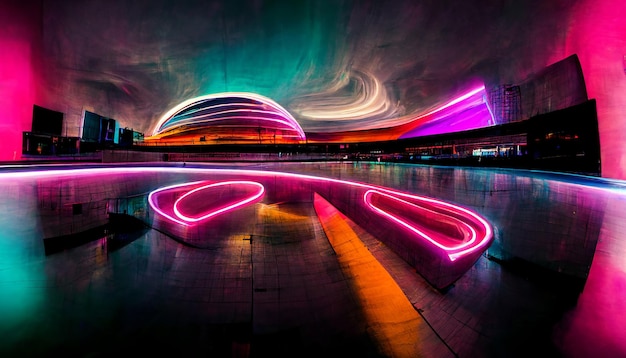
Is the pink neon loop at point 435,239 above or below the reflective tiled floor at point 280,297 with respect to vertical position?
above

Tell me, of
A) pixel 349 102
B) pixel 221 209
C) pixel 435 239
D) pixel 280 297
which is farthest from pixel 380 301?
pixel 349 102

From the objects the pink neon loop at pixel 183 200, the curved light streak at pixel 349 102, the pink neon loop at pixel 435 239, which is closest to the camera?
the pink neon loop at pixel 435 239

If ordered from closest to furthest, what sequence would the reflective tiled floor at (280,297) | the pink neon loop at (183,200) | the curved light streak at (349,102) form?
the reflective tiled floor at (280,297)
the pink neon loop at (183,200)
the curved light streak at (349,102)

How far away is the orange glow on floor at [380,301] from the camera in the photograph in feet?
3.22

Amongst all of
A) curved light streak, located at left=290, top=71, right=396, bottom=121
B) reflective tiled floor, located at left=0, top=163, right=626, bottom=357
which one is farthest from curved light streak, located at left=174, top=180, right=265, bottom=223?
curved light streak, located at left=290, top=71, right=396, bottom=121

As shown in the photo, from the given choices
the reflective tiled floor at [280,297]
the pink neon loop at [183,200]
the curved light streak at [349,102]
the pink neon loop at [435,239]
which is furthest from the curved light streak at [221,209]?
the curved light streak at [349,102]

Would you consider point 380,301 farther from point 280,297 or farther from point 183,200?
point 183,200

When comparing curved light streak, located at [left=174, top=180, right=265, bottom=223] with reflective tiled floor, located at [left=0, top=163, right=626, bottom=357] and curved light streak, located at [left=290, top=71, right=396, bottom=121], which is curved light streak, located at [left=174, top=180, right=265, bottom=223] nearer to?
reflective tiled floor, located at [left=0, top=163, right=626, bottom=357]

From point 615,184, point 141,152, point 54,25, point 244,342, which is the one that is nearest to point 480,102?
Result: point 615,184

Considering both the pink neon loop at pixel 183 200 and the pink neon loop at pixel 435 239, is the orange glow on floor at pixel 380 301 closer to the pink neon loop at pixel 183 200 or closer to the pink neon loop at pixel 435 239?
the pink neon loop at pixel 435 239

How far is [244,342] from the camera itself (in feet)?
3.10

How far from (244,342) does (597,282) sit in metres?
2.11

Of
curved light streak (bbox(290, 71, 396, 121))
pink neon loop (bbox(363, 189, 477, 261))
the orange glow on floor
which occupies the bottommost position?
the orange glow on floor

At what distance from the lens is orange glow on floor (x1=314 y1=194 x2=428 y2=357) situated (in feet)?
3.22
